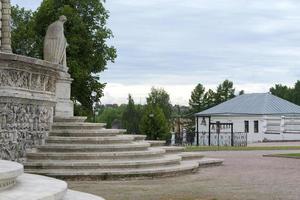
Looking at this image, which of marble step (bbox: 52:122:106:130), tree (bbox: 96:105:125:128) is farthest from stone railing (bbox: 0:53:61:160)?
tree (bbox: 96:105:125:128)

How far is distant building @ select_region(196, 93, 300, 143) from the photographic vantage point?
64938 millimetres

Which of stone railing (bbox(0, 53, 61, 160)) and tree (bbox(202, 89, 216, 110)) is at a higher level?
tree (bbox(202, 89, 216, 110))

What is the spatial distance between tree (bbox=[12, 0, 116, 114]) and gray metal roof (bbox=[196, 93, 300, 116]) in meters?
31.3

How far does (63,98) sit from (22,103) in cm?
562

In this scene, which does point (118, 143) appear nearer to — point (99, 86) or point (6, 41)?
point (6, 41)

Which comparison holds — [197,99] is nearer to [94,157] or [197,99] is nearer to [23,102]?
[94,157]

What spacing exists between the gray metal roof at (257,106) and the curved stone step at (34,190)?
5953 centimetres

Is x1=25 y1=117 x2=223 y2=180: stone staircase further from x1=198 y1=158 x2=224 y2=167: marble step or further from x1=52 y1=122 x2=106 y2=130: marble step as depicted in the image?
x1=198 y1=158 x2=224 y2=167: marble step

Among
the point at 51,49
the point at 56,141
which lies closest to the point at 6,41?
the point at 51,49

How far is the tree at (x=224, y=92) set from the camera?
99.2 meters

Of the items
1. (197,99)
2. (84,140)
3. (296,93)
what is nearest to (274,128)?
(197,99)

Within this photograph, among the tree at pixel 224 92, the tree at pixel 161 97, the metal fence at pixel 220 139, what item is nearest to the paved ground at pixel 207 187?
the metal fence at pixel 220 139

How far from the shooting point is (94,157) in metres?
15.3

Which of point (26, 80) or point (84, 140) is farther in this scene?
point (84, 140)
